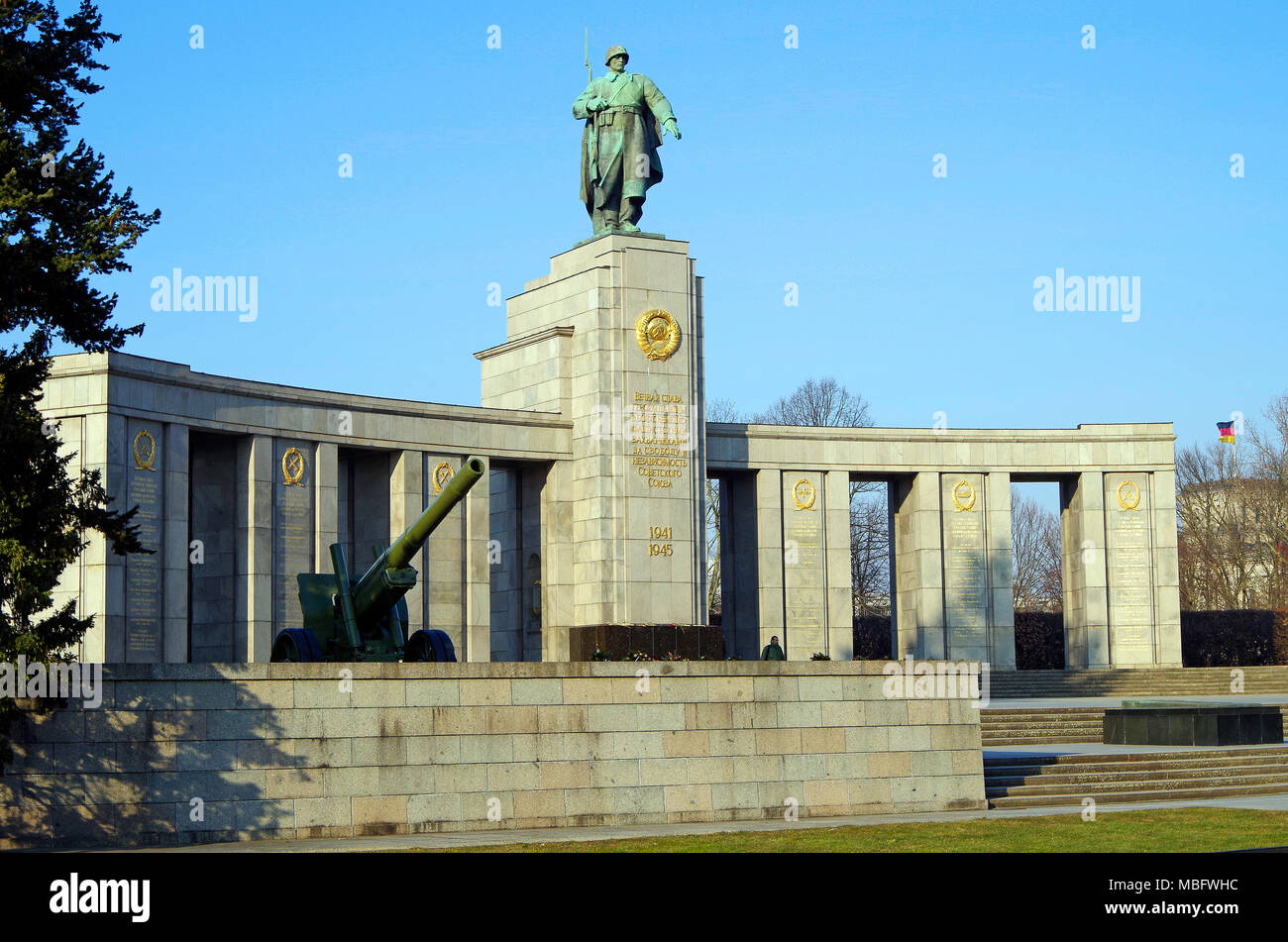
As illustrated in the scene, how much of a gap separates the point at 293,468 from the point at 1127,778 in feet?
69.2

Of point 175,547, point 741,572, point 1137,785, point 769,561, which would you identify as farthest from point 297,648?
point 741,572

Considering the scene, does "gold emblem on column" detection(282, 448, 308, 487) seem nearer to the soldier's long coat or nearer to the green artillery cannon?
the soldier's long coat

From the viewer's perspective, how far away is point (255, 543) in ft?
125

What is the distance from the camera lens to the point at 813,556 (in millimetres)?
46938

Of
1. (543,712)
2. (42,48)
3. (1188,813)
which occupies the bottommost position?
(1188,813)

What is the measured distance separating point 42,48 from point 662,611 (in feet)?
76.7

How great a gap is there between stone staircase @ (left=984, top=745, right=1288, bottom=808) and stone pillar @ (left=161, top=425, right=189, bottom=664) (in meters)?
17.9

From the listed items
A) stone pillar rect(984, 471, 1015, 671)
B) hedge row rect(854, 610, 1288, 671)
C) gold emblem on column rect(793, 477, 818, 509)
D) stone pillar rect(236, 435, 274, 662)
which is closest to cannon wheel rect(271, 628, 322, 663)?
stone pillar rect(236, 435, 274, 662)

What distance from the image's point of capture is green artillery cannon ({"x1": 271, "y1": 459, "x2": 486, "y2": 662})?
21984mm

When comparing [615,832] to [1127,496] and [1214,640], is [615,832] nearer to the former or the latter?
[1127,496]

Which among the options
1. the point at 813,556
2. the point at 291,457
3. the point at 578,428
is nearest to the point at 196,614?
the point at 291,457

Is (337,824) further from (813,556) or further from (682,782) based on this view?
(813,556)

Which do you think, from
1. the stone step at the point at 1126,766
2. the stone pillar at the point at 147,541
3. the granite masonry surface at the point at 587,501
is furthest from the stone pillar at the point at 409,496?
the stone step at the point at 1126,766

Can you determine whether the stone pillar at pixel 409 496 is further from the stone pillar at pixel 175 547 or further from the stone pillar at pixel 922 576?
the stone pillar at pixel 922 576
